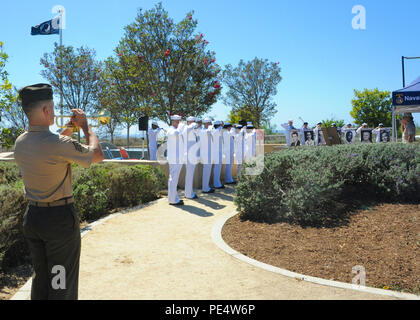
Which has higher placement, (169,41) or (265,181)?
(169,41)

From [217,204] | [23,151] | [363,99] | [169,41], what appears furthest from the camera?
[363,99]

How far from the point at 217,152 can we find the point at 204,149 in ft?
2.34

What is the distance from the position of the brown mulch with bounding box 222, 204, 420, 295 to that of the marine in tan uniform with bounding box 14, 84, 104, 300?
2.70 meters

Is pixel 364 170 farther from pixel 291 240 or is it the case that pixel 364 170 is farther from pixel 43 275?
pixel 43 275

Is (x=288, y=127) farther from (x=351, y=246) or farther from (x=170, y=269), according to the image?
(x=170, y=269)

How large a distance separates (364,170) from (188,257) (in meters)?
3.87

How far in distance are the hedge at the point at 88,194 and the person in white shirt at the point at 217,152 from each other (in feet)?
6.44

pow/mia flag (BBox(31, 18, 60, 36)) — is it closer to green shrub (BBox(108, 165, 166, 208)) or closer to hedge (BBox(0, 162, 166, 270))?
hedge (BBox(0, 162, 166, 270))

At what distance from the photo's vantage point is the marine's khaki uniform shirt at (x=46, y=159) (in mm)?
2639

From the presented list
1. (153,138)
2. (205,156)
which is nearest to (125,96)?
(153,138)

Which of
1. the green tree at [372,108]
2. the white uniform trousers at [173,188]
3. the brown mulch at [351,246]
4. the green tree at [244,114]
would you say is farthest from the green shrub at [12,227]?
the green tree at [372,108]

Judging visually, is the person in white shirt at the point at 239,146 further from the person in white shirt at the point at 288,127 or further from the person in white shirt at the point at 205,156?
the person in white shirt at the point at 288,127

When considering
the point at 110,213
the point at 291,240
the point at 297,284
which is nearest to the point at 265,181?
the point at 291,240
